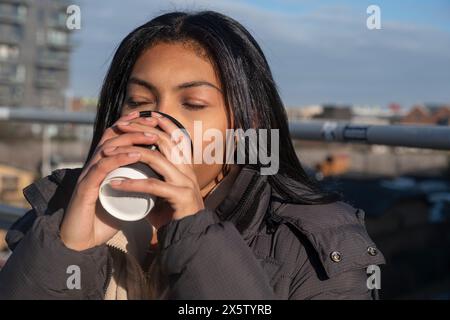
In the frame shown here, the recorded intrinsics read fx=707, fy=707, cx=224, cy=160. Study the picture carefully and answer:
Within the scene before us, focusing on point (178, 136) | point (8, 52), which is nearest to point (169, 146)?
point (178, 136)

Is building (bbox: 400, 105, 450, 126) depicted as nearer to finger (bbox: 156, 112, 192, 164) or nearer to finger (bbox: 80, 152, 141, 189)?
finger (bbox: 156, 112, 192, 164)

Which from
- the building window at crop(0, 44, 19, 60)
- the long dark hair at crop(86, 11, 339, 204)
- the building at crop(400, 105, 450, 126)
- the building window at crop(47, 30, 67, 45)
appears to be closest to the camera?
the long dark hair at crop(86, 11, 339, 204)

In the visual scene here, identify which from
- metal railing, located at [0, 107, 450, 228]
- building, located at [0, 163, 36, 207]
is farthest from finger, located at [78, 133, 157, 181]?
building, located at [0, 163, 36, 207]

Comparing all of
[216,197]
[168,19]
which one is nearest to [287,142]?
[216,197]

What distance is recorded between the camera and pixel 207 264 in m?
1.28

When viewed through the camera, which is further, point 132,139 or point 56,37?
point 56,37

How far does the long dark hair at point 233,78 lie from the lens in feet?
5.44

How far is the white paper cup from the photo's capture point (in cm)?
129

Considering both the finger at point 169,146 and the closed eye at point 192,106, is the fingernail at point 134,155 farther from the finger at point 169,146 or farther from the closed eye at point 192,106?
the closed eye at point 192,106

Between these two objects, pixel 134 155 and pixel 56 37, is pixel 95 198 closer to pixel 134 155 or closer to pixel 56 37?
pixel 134 155

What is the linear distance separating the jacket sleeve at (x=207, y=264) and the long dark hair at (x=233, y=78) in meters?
0.33

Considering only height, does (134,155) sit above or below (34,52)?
below

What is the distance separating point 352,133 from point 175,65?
100cm

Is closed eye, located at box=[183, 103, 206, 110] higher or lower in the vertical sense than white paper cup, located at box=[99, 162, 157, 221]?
higher
